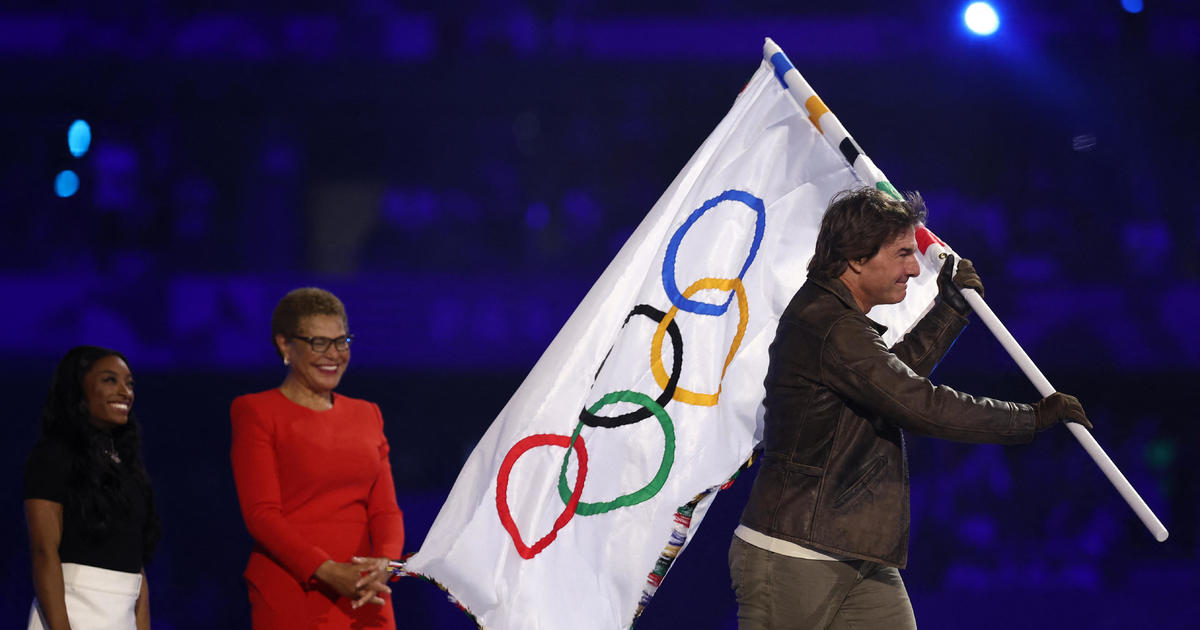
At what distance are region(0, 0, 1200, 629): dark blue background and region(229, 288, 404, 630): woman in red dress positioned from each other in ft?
4.22

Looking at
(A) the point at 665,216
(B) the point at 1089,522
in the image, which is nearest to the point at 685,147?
(A) the point at 665,216

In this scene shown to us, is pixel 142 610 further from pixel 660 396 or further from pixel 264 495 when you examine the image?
pixel 660 396

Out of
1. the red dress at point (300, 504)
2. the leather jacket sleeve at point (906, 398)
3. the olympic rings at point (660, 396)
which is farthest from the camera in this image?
the red dress at point (300, 504)

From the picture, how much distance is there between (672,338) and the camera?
97.3 inches

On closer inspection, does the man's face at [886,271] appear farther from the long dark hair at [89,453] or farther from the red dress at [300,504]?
the long dark hair at [89,453]

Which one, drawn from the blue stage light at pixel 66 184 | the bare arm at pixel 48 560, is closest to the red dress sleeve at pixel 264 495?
the bare arm at pixel 48 560

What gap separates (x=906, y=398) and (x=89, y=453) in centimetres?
191

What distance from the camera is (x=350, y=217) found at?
419 centimetres

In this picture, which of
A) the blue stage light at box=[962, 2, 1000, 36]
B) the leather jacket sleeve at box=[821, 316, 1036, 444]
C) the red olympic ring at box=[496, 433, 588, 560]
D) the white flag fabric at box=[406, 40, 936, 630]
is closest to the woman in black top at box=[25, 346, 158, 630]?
the white flag fabric at box=[406, 40, 936, 630]

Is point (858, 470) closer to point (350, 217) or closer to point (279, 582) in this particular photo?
point (279, 582)

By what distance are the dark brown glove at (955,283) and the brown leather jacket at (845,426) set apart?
0.30 m

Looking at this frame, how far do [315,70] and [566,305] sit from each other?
1.25 meters

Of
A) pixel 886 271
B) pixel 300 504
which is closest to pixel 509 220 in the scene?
pixel 300 504

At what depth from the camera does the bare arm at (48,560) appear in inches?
99.6
